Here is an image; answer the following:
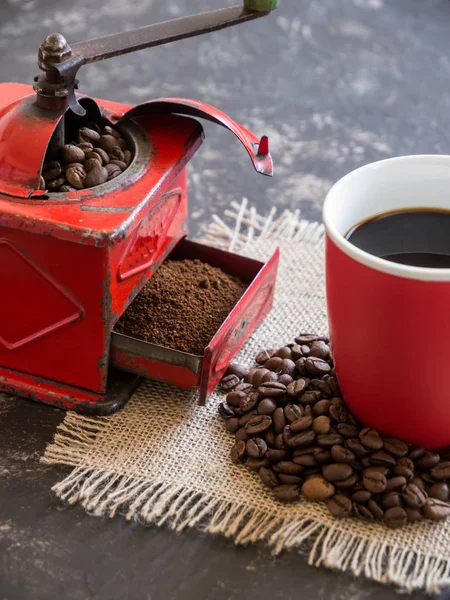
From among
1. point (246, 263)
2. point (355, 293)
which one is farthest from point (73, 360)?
point (355, 293)

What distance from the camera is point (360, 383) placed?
1232 millimetres

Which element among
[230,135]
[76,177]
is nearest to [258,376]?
[76,177]

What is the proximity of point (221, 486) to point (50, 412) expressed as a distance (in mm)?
310

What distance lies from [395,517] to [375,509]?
0.09ft

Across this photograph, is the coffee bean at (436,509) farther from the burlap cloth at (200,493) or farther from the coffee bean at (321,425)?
the coffee bean at (321,425)

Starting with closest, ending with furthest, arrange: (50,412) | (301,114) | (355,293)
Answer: (355,293)
(50,412)
(301,114)

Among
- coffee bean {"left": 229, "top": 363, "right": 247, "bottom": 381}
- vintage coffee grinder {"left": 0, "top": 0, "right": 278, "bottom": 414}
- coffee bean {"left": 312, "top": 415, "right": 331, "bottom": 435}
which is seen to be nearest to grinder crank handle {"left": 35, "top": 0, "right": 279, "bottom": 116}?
vintage coffee grinder {"left": 0, "top": 0, "right": 278, "bottom": 414}

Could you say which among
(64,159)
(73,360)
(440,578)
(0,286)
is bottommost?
(440,578)

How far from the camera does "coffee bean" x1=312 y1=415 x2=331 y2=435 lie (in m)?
1.23

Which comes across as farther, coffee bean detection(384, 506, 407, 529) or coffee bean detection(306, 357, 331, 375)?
coffee bean detection(306, 357, 331, 375)

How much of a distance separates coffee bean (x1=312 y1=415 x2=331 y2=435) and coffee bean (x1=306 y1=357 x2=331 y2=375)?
0.10 m

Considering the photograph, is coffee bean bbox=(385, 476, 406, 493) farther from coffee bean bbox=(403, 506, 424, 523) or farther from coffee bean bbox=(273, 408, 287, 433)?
coffee bean bbox=(273, 408, 287, 433)

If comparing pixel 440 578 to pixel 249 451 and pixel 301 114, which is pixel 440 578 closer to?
pixel 249 451

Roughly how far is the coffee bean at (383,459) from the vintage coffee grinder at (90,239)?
0.28m
